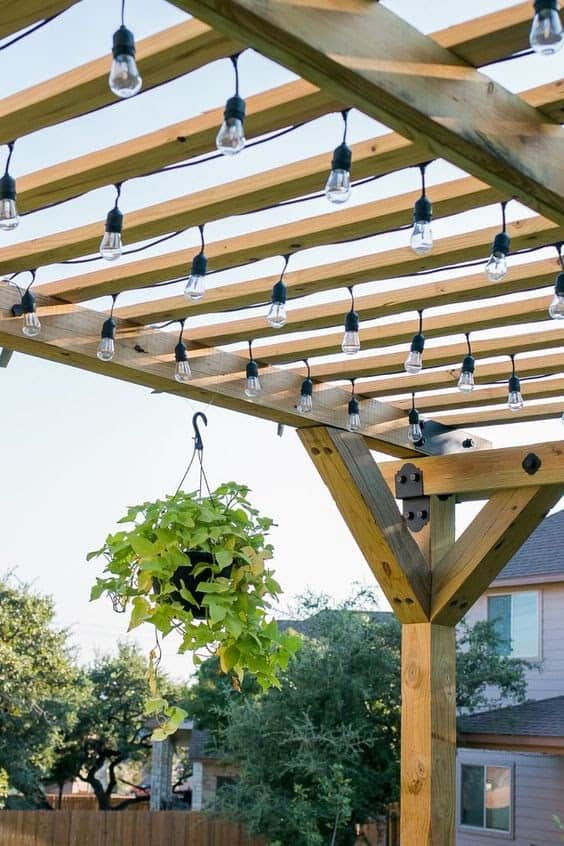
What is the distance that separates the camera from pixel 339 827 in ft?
34.5

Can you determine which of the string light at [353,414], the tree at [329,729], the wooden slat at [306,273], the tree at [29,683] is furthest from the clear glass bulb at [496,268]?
the tree at [29,683]

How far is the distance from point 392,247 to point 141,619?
1271 millimetres

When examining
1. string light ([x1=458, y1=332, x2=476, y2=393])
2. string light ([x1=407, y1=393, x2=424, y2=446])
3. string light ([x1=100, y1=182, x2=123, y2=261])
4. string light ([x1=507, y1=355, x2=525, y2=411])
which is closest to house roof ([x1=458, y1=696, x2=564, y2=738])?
string light ([x1=407, y1=393, x2=424, y2=446])

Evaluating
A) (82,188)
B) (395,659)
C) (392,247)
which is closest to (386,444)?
(392,247)

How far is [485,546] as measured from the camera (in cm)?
430

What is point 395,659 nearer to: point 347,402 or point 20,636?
point 20,636

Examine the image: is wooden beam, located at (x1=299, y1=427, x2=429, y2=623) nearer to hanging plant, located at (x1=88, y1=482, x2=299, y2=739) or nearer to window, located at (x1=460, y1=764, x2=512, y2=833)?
hanging plant, located at (x1=88, y1=482, x2=299, y2=739)

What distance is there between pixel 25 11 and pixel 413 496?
9.37 feet

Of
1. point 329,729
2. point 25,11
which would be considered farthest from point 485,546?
point 329,729

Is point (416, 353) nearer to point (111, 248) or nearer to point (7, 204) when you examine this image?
point (111, 248)

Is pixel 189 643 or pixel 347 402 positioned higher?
pixel 347 402

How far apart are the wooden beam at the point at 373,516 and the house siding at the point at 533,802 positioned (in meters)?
7.20

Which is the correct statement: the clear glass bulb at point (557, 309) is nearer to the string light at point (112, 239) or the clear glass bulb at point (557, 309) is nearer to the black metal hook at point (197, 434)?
the string light at point (112, 239)

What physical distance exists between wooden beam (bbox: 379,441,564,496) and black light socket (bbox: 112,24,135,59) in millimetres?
2767
